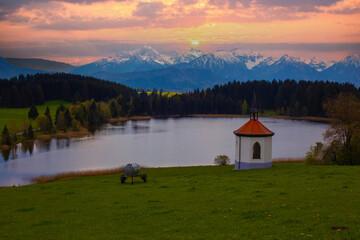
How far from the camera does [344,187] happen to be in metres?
24.3

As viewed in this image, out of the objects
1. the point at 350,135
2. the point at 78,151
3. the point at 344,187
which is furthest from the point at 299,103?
the point at 344,187

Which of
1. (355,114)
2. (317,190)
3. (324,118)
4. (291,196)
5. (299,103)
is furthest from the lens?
(299,103)

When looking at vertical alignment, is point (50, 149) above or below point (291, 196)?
below

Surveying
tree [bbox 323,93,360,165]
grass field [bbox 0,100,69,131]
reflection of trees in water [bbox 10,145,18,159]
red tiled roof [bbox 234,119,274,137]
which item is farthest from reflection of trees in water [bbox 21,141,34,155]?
tree [bbox 323,93,360,165]

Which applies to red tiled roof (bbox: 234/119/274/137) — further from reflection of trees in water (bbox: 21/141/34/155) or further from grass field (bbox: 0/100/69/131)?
grass field (bbox: 0/100/69/131)

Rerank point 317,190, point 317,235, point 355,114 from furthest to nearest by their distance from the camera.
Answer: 1. point 355,114
2. point 317,190
3. point 317,235

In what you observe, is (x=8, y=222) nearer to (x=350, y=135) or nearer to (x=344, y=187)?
(x=344, y=187)

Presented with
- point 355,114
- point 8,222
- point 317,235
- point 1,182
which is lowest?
point 1,182

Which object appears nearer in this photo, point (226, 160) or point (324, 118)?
point (226, 160)

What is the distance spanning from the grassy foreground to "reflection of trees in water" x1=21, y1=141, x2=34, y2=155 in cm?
6435

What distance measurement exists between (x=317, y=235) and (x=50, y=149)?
85935mm

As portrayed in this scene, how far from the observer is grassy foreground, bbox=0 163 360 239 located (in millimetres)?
15477

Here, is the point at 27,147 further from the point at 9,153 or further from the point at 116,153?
the point at 116,153

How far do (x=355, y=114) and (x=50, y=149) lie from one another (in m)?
71.6
